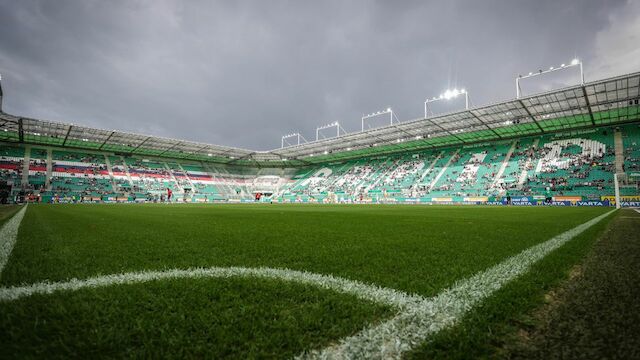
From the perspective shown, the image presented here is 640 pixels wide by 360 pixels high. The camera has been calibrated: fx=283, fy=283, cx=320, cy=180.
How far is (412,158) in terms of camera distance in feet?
156

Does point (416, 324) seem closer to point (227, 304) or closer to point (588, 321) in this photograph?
point (588, 321)

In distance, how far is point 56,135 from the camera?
37.1 m

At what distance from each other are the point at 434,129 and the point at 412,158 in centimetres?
1065

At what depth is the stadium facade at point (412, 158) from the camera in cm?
2852

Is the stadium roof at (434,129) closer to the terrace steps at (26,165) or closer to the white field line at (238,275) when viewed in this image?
the terrace steps at (26,165)

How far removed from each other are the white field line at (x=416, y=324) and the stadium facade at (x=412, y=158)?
31.6 m

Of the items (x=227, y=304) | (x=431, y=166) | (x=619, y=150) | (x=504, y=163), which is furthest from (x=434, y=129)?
(x=227, y=304)

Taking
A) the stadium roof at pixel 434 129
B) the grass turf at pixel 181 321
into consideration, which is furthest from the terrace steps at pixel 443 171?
the grass turf at pixel 181 321

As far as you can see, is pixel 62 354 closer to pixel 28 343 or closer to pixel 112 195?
pixel 28 343

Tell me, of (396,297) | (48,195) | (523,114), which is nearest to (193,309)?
(396,297)

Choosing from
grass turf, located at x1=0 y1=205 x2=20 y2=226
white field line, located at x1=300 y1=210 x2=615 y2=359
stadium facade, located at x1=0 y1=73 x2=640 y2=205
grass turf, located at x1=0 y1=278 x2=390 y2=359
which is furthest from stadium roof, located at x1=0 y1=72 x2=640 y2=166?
grass turf, located at x1=0 y1=278 x2=390 y2=359

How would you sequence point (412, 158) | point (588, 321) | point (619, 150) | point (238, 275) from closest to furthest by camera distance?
point (588, 321) → point (238, 275) → point (619, 150) → point (412, 158)

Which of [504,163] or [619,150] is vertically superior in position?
[619,150]

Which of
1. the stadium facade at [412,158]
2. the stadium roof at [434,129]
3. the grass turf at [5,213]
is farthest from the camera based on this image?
the stadium facade at [412,158]
